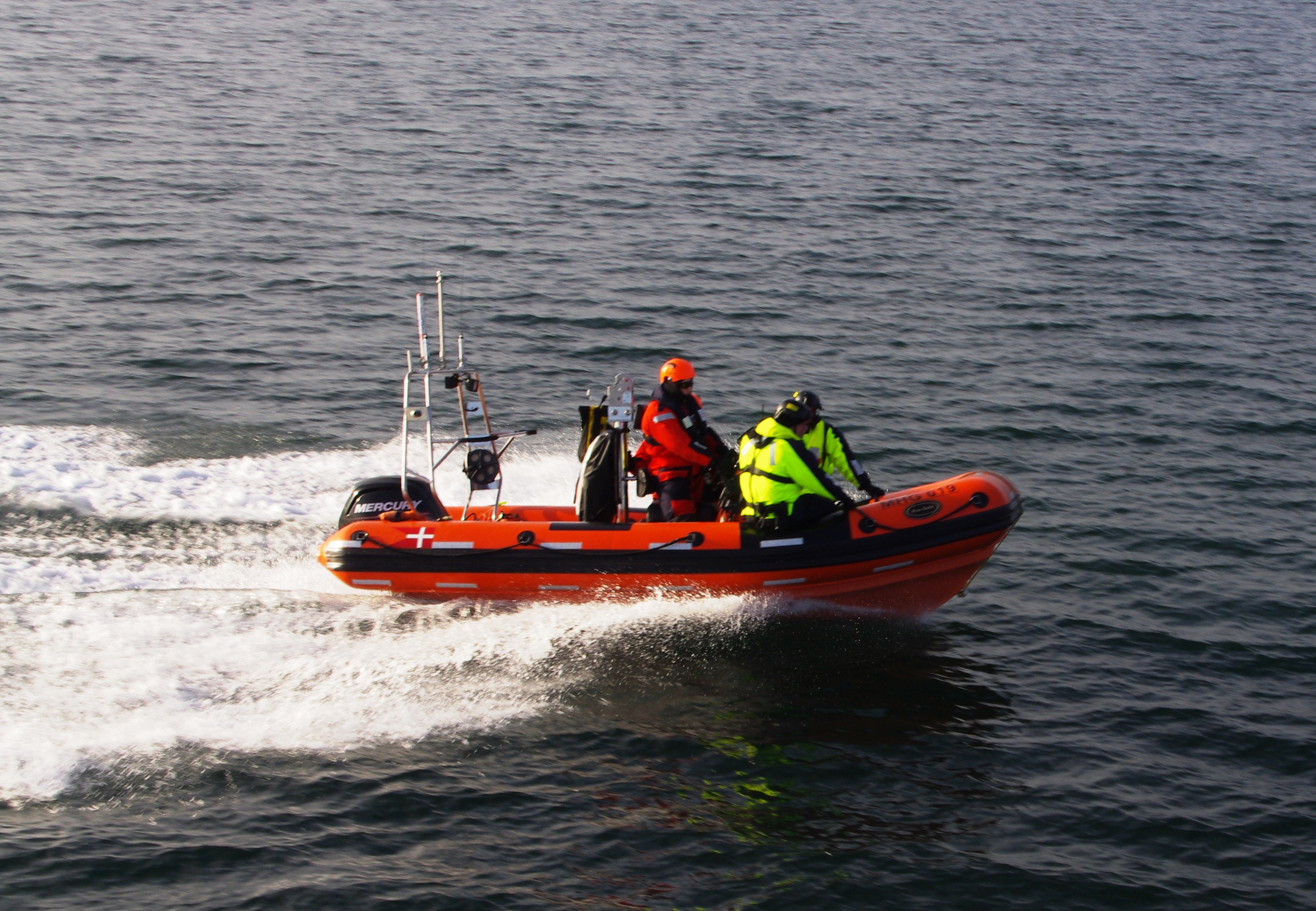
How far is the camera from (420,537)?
8.23 metres

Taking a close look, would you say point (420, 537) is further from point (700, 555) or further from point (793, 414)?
point (793, 414)

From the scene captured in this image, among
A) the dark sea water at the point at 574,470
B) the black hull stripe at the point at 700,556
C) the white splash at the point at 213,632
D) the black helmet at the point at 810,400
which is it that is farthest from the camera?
the black hull stripe at the point at 700,556

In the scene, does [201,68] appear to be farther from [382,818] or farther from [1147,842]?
[1147,842]

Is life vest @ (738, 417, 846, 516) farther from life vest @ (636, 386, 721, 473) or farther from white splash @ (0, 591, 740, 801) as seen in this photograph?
white splash @ (0, 591, 740, 801)

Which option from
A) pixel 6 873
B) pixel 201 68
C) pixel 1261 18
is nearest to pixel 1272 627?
pixel 6 873

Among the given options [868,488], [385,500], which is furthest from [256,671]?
[868,488]

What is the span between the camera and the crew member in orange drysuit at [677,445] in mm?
8258

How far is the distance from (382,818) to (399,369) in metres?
7.19

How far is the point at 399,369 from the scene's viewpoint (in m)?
12.8

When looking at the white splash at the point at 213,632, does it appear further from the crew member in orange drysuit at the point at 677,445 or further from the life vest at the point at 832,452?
the life vest at the point at 832,452

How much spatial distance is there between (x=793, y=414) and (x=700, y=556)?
1.11 m

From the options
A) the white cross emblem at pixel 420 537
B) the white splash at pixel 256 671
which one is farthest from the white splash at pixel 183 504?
the white cross emblem at pixel 420 537

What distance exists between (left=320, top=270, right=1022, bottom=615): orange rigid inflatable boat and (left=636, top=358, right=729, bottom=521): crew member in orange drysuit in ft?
0.61

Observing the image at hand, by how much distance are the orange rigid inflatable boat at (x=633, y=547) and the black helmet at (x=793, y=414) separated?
745 millimetres
